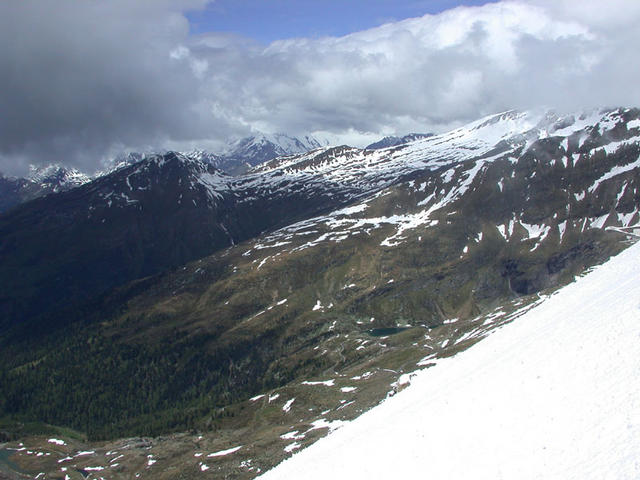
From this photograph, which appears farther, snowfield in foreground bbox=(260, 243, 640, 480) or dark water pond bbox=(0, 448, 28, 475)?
dark water pond bbox=(0, 448, 28, 475)

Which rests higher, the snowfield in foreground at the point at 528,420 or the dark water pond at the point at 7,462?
the snowfield in foreground at the point at 528,420

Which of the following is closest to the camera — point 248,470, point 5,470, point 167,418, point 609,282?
point 609,282

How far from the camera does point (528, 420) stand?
69.4ft

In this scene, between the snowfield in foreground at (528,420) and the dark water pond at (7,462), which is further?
the dark water pond at (7,462)

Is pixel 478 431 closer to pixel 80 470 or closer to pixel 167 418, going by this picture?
pixel 80 470

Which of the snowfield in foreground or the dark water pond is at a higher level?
the snowfield in foreground

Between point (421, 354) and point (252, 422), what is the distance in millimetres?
55712

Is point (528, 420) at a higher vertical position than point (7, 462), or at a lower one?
higher

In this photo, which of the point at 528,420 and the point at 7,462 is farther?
the point at 7,462

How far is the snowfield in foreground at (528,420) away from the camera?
1783 centimetres

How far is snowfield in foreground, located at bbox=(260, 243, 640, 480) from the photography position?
17828 millimetres

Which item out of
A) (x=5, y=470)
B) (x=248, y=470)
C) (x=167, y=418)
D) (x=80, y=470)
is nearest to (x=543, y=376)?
(x=248, y=470)

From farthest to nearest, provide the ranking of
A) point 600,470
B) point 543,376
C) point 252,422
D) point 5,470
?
point 5,470 → point 252,422 → point 543,376 → point 600,470

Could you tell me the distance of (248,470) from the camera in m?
73.1
